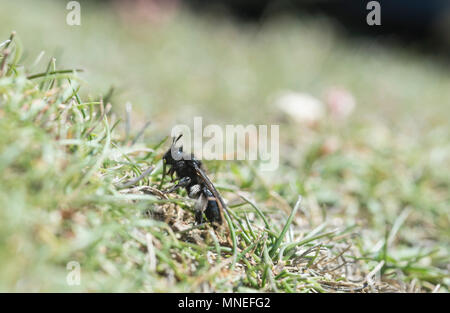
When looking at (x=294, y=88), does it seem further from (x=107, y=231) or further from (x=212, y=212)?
(x=107, y=231)

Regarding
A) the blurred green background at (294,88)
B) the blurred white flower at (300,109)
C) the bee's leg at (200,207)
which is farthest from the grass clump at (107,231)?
the blurred white flower at (300,109)

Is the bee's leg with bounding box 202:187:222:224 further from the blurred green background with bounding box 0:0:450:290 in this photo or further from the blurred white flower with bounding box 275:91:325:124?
the blurred white flower with bounding box 275:91:325:124

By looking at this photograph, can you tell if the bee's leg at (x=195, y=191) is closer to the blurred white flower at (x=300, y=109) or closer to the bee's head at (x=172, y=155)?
the bee's head at (x=172, y=155)

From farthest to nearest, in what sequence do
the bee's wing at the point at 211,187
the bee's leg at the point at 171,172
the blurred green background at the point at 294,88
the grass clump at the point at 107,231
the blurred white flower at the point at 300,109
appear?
the blurred white flower at the point at 300,109 < the blurred green background at the point at 294,88 < the bee's leg at the point at 171,172 < the bee's wing at the point at 211,187 < the grass clump at the point at 107,231

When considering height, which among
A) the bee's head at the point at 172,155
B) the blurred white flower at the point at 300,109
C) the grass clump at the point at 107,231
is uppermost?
the blurred white flower at the point at 300,109

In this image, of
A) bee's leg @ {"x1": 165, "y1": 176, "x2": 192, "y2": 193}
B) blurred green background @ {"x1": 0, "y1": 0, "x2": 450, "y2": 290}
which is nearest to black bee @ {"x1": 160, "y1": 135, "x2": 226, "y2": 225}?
bee's leg @ {"x1": 165, "y1": 176, "x2": 192, "y2": 193}
